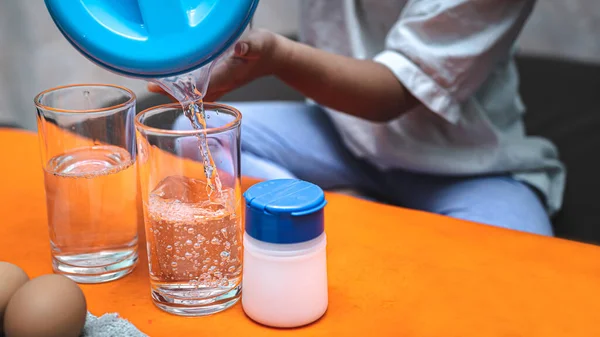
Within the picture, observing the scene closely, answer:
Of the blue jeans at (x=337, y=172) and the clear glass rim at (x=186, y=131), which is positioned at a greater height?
the clear glass rim at (x=186, y=131)

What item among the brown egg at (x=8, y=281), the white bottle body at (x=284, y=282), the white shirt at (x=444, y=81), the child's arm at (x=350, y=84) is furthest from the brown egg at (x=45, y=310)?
the white shirt at (x=444, y=81)

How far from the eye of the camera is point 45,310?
0.40 m

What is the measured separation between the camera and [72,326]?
41 cm

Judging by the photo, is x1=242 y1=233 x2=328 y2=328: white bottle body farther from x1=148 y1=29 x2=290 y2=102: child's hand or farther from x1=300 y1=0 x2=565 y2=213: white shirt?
x1=300 y1=0 x2=565 y2=213: white shirt

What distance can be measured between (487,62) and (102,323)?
22.0 inches

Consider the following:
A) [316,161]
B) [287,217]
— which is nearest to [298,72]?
[316,161]

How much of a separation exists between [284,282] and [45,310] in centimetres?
15

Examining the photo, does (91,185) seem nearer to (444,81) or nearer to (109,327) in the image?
(109,327)

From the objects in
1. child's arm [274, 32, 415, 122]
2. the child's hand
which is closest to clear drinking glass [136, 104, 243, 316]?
the child's hand

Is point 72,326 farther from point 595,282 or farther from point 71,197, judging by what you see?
point 595,282

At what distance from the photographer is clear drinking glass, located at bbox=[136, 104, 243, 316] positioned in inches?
17.2

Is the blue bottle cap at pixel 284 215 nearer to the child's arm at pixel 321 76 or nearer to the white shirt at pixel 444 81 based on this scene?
the child's arm at pixel 321 76

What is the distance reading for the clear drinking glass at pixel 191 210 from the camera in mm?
436

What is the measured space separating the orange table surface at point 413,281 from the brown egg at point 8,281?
0.06 metres
